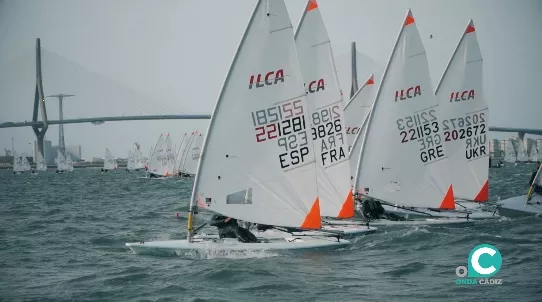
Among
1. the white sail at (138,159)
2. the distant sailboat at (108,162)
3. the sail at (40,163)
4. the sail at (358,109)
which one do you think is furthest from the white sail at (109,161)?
the sail at (358,109)

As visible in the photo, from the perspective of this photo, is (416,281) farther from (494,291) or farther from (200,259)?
(200,259)

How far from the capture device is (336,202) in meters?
18.8

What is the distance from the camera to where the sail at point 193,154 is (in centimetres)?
6525

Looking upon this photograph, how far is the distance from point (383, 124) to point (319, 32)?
3.68 m

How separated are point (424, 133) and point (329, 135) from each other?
11.7 feet

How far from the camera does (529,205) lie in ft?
77.0

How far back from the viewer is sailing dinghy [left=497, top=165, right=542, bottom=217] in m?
23.1

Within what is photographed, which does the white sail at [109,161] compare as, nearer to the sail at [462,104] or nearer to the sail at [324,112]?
the sail at [462,104]

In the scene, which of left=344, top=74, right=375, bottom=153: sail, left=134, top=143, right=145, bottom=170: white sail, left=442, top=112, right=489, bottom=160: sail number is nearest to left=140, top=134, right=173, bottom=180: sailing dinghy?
left=134, top=143, right=145, bottom=170: white sail

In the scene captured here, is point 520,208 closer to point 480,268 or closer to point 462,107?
point 462,107

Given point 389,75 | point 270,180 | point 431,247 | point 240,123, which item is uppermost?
point 389,75

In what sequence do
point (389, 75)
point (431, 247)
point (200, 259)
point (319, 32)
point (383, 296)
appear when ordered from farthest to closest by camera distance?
1. point (389, 75)
2. point (319, 32)
3. point (431, 247)
4. point (200, 259)
5. point (383, 296)

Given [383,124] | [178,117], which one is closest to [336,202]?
[383,124]

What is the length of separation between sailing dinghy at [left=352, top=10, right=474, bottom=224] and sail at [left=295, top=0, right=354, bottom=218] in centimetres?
132
